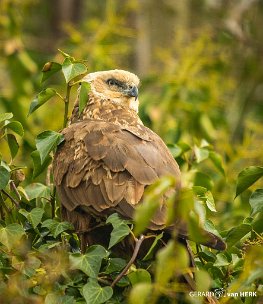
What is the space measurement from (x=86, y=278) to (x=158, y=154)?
90cm

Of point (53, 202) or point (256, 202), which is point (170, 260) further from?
point (53, 202)

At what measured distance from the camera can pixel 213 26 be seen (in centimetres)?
1014

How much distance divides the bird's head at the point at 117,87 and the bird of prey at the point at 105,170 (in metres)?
0.73

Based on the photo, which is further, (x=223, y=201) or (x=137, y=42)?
(x=137, y=42)

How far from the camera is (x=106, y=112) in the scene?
526 centimetres

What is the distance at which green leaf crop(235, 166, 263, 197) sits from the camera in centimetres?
398

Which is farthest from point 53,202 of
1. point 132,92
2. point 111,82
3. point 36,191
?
point 111,82

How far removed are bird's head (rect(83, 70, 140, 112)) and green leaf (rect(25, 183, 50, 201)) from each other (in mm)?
1215

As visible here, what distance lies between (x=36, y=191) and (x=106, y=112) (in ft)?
3.53

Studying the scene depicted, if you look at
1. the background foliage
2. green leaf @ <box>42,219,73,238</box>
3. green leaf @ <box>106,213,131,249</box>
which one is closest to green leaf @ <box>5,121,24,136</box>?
the background foliage

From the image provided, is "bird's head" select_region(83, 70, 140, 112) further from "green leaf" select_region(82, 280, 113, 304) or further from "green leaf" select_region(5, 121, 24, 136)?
"green leaf" select_region(82, 280, 113, 304)

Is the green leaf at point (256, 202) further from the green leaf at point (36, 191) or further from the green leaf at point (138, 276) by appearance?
the green leaf at point (36, 191)

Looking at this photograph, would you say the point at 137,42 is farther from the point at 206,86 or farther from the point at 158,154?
the point at 158,154

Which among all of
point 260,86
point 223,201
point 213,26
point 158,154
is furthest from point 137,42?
point 158,154
